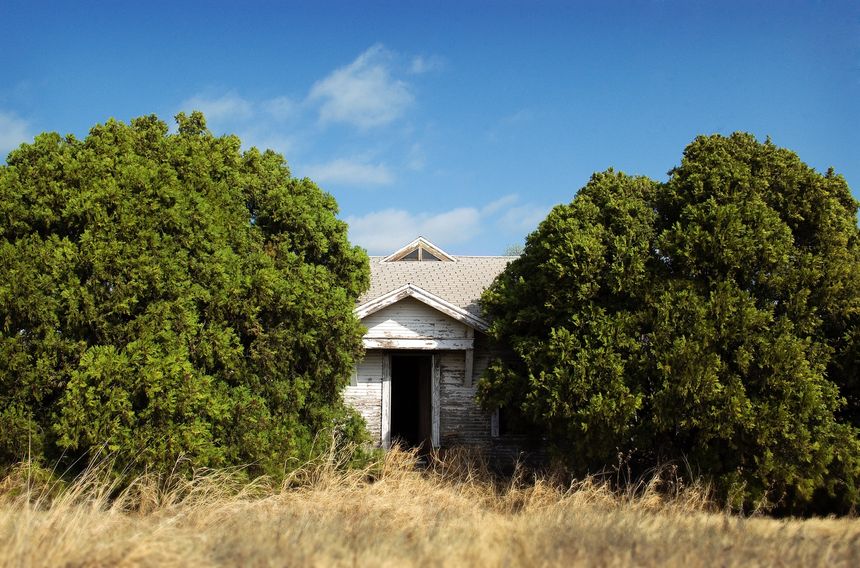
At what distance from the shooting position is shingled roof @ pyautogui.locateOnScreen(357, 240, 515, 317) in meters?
16.1

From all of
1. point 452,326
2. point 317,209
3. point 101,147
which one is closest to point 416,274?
point 452,326

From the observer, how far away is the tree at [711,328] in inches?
444

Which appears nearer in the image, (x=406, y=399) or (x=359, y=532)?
(x=359, y=532)

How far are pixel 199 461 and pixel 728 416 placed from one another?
8.06 metres

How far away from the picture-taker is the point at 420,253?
71.2 feet

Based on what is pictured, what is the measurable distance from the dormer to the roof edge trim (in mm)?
6561

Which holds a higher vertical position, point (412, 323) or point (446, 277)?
point (446, 277)

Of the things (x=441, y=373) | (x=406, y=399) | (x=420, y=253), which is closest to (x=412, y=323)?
(x=441, y=373)

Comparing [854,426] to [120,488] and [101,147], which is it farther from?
[101,147]

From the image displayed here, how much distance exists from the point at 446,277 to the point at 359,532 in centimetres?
1130

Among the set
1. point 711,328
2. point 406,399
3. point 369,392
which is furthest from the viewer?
point 406,399

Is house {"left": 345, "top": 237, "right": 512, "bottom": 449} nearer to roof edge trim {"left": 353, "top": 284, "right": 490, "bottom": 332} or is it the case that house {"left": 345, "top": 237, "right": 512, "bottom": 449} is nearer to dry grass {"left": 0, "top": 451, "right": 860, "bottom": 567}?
roof edge trim {"left": 353, "top": 284, "right": 490, "bottom": 332}

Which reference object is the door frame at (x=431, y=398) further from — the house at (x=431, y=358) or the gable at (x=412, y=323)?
the gable at (x=412, y=323)

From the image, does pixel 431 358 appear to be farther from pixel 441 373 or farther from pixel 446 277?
pixel 446 277
